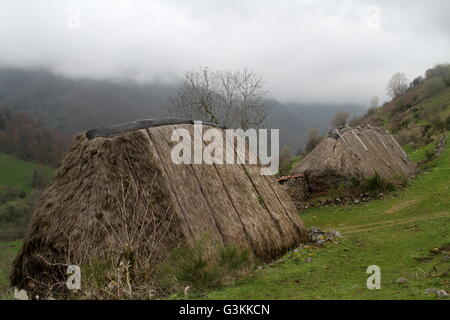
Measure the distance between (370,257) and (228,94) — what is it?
829 inches

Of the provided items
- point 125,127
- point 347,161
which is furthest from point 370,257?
point 347,161

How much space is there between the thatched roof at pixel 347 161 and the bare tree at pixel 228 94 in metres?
10.5

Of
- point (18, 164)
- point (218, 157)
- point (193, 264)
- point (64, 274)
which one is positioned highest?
point (218, 157)

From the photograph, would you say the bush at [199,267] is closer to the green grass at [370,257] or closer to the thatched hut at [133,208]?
the green grass at [370,257]

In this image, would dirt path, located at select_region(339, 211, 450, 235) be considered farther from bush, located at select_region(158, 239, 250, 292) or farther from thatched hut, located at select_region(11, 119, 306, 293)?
bush, located at select_region(158, 239, 250, 292)

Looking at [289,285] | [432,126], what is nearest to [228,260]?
[289,285]

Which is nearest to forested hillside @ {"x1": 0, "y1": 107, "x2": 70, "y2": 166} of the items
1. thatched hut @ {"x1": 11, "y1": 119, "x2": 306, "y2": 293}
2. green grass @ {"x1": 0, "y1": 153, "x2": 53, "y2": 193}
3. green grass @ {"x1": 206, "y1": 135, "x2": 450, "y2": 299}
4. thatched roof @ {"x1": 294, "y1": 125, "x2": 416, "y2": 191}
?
green grass @ {"x1": 0, "y1": 153, "x2": 53, "y2": 193}

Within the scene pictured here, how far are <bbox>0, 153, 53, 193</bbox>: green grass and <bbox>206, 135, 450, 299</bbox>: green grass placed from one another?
5851 centimetres

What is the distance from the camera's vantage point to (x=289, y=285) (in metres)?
4.86

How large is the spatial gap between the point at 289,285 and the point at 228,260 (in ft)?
2.77

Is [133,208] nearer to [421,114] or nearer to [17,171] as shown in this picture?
[421,114]

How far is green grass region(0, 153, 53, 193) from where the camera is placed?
60.8 metres

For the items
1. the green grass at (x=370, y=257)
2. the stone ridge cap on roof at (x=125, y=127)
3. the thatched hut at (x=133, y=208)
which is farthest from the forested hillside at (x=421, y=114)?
the stone ridge cap on roof at (x=125, y=127)
